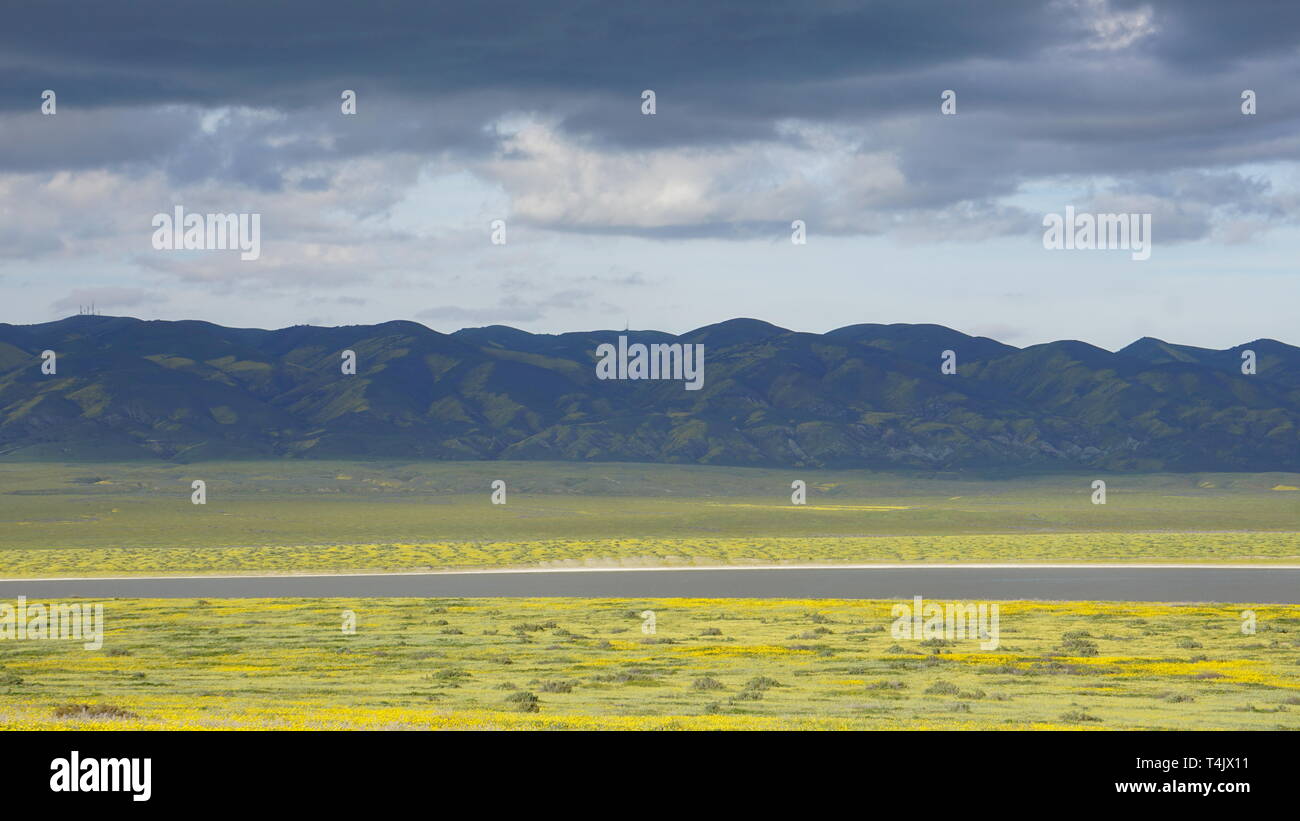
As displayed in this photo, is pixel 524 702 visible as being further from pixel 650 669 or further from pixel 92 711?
pixel 650 669

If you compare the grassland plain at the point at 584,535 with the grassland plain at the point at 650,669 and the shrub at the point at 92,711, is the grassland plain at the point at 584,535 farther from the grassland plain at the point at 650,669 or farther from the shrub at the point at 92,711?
the shrub at the point at 92,711

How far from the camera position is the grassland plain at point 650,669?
27.4 m

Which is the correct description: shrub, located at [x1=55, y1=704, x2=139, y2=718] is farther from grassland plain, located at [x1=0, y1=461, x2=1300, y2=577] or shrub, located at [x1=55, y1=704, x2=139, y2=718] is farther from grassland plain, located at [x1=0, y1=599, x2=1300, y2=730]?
grassland plain, located at [x1=0, y1=461, x2=1300, y2=577]

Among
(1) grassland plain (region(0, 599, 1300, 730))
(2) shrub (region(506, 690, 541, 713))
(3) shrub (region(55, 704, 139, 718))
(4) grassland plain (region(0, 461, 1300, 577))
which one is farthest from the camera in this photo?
(4) grassland plain (region(0, 461, 1300, 577))

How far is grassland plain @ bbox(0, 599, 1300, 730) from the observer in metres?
27.4

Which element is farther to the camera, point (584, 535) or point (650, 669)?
point (584, 535)

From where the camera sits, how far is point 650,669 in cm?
3894

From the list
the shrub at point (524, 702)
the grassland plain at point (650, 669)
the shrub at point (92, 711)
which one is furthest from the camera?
the shrub at point (524, 702)

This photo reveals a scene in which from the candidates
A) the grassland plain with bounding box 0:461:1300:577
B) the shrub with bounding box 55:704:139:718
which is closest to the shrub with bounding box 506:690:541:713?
the shrub with bounding box 55:704:139:718

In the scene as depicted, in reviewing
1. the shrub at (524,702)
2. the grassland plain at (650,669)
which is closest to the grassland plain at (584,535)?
the grassland plain at (650,669)

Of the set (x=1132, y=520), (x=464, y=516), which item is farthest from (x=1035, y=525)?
(x=464, y=516)

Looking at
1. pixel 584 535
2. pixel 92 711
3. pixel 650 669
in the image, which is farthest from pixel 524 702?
pixel 584 535
